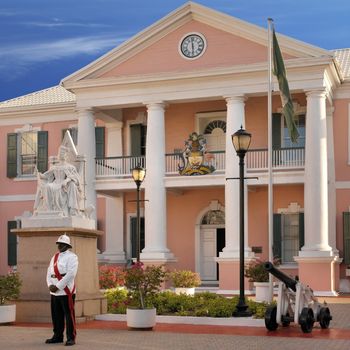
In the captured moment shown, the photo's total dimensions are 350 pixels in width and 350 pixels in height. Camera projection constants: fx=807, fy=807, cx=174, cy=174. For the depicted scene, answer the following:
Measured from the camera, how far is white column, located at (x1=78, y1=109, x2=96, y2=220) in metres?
29.1

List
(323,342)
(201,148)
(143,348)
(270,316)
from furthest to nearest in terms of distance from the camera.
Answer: (201,148) → (270,316) → (323,342) → (143,348)

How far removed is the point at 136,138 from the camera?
31266 millimetres

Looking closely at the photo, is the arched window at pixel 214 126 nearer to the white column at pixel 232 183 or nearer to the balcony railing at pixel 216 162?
the balcony railing at pixel 216 162

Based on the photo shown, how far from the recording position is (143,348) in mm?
12133

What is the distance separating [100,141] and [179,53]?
550 centimetres

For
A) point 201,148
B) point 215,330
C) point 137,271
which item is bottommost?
point 215,330

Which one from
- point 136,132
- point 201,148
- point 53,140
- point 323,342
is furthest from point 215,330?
point 53,140

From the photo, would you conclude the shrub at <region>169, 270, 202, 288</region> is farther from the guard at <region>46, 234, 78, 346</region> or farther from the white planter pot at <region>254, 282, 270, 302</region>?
the guard at <region>46, 234, 78, 346</region>

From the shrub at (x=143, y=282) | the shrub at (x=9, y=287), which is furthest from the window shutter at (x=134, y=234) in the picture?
the shrub at (x=9, y=287)

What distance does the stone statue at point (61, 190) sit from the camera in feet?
53.7

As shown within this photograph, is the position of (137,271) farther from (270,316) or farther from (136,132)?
(136,132)

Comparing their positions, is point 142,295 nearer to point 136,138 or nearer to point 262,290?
point 262,290

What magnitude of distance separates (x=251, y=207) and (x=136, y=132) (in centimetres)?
546

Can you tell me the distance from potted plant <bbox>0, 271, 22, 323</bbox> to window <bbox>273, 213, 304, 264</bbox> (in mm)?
14241
